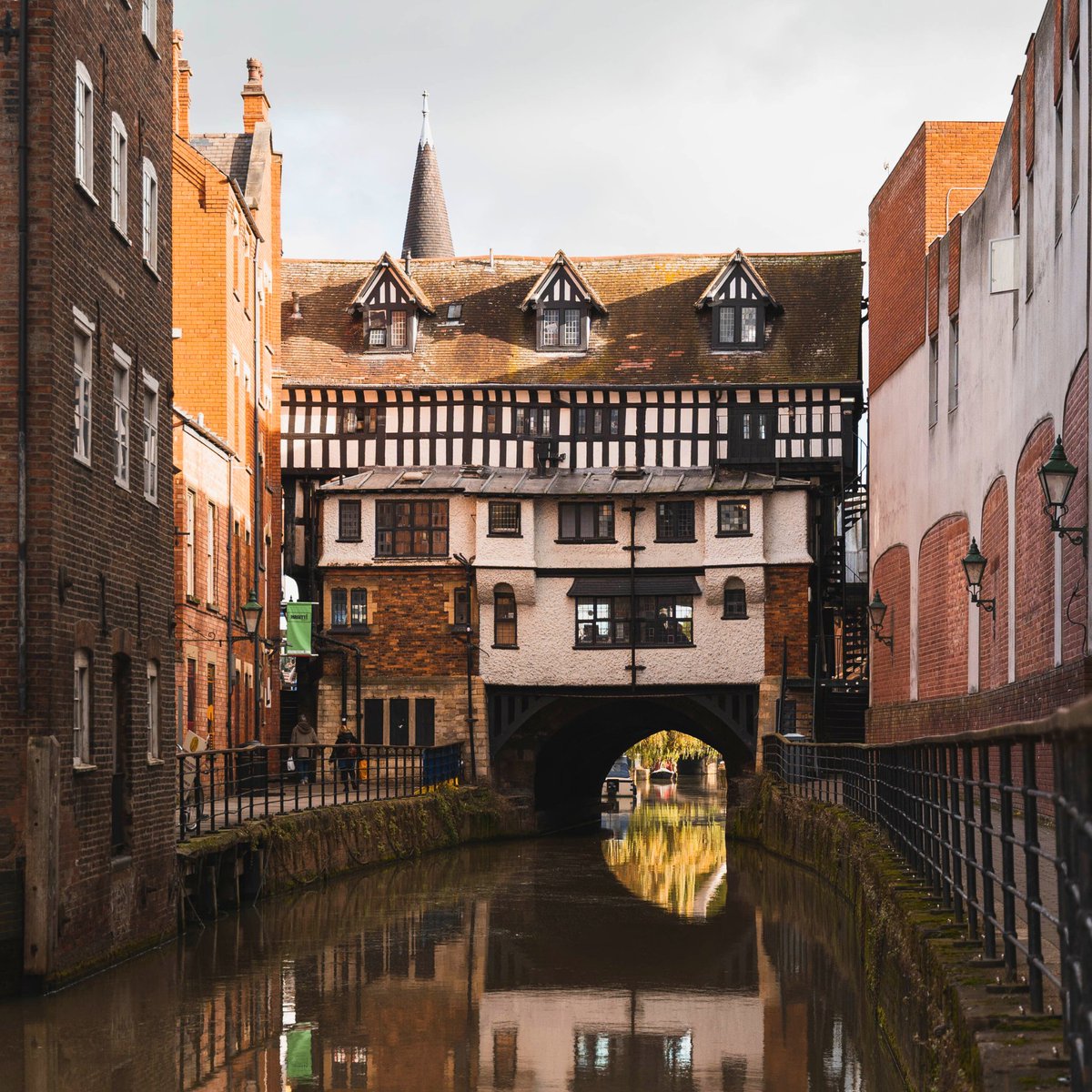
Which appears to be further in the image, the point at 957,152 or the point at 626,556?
the point at 626,556

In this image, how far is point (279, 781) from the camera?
29531 millimetres

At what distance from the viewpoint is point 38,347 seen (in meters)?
13.7

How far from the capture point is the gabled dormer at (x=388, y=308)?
44156 mm

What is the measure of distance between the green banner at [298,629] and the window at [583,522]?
6.42 m

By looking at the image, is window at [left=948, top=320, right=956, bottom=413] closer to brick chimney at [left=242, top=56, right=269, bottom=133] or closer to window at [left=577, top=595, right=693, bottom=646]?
window at [left=577, top=595, right=693, bottom=646]

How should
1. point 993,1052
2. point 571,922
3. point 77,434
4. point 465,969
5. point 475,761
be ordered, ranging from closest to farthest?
point 993,1052 < point 77,434 < point 465,969 < point 571,922 < point 475,761

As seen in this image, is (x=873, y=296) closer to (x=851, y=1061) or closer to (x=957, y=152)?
(x=957, y=152)

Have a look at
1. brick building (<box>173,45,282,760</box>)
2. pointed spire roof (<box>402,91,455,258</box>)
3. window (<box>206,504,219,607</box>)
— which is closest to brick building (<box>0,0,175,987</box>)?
brick building (<box>173,45,282,760</box>)

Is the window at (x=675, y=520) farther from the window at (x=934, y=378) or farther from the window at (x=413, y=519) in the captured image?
the window at (x=934, y=378)

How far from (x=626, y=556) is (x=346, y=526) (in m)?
6.50

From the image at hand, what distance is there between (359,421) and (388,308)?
3.48 meters

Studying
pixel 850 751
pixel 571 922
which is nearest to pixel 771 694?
pixel 850 751

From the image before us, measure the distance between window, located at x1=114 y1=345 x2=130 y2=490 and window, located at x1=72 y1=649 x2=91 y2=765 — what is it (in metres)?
1.87

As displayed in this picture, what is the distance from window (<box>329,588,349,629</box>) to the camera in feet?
137
